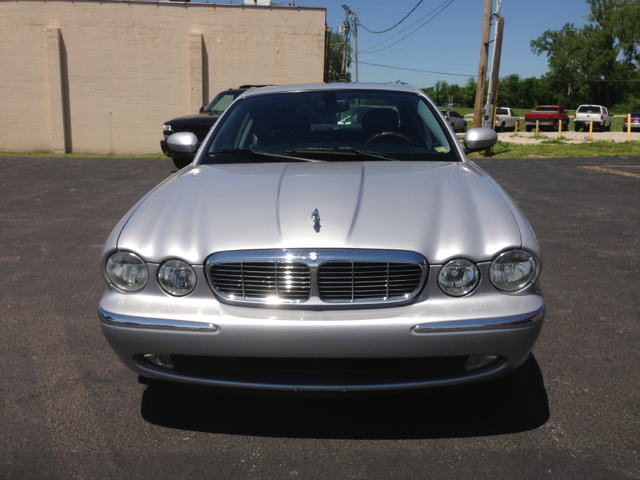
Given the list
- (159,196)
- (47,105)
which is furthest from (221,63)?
(159,196)

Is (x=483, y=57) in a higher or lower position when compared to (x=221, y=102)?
higher

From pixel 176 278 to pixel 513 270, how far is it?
1374 mm

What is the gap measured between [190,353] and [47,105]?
1869cm

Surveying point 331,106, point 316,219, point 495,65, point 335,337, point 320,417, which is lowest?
point 320,417

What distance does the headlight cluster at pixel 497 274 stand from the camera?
2.33 metres

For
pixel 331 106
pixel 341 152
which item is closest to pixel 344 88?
pixel 331 106

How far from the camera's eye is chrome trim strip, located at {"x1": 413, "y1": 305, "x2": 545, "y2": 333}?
87.6 inches

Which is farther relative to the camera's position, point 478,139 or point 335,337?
point 478,139

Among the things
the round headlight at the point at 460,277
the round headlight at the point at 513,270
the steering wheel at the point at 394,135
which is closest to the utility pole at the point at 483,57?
the steering wheel at the point at 394,135

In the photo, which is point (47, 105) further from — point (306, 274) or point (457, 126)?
point (457, 126)

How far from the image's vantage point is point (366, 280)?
2.30 m

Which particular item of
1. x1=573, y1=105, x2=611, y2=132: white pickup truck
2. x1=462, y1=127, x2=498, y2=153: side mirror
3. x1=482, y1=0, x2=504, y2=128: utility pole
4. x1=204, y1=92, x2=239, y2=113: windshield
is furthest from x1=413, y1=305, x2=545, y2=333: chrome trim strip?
x1=573, y1=105, x2=611, y2=132: white pickup truck

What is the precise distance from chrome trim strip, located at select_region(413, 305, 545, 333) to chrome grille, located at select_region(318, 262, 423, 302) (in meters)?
0.16

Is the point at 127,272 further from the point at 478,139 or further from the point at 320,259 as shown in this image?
the point at 478,139
